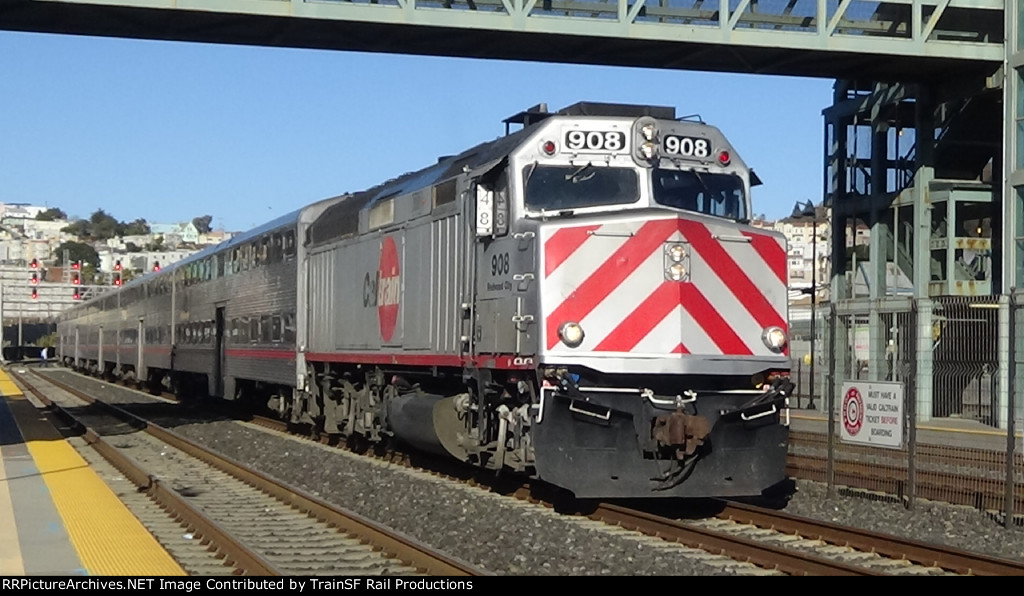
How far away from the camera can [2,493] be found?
46.1ft

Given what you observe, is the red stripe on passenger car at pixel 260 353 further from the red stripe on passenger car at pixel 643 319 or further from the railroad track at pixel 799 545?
the red stripe on passenger car at pixel 643 319

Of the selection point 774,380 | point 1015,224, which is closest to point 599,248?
point 774,380

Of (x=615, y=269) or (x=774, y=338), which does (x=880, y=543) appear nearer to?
(x=774, y=338)

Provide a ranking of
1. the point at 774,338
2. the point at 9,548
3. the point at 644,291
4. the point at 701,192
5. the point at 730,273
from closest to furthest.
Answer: the point at 9,548 → the point at 644,291 → the point at 730,273 → the point at 774,338 → the point at 701,192

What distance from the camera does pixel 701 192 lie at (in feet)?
41.9

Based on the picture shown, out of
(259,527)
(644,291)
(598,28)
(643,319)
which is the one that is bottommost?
(259,527)

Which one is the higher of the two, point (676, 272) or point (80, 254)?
point (80, 254)

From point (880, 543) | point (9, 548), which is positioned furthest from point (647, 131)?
point (9, 548)

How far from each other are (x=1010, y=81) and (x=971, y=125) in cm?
334

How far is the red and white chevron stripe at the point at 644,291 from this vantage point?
11.6 metres

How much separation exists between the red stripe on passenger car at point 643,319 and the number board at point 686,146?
5.51 ft

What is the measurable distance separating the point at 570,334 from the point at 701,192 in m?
2.41

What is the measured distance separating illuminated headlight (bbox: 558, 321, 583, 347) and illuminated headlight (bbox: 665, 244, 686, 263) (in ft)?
3.86

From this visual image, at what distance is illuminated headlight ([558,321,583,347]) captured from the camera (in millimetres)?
11438
